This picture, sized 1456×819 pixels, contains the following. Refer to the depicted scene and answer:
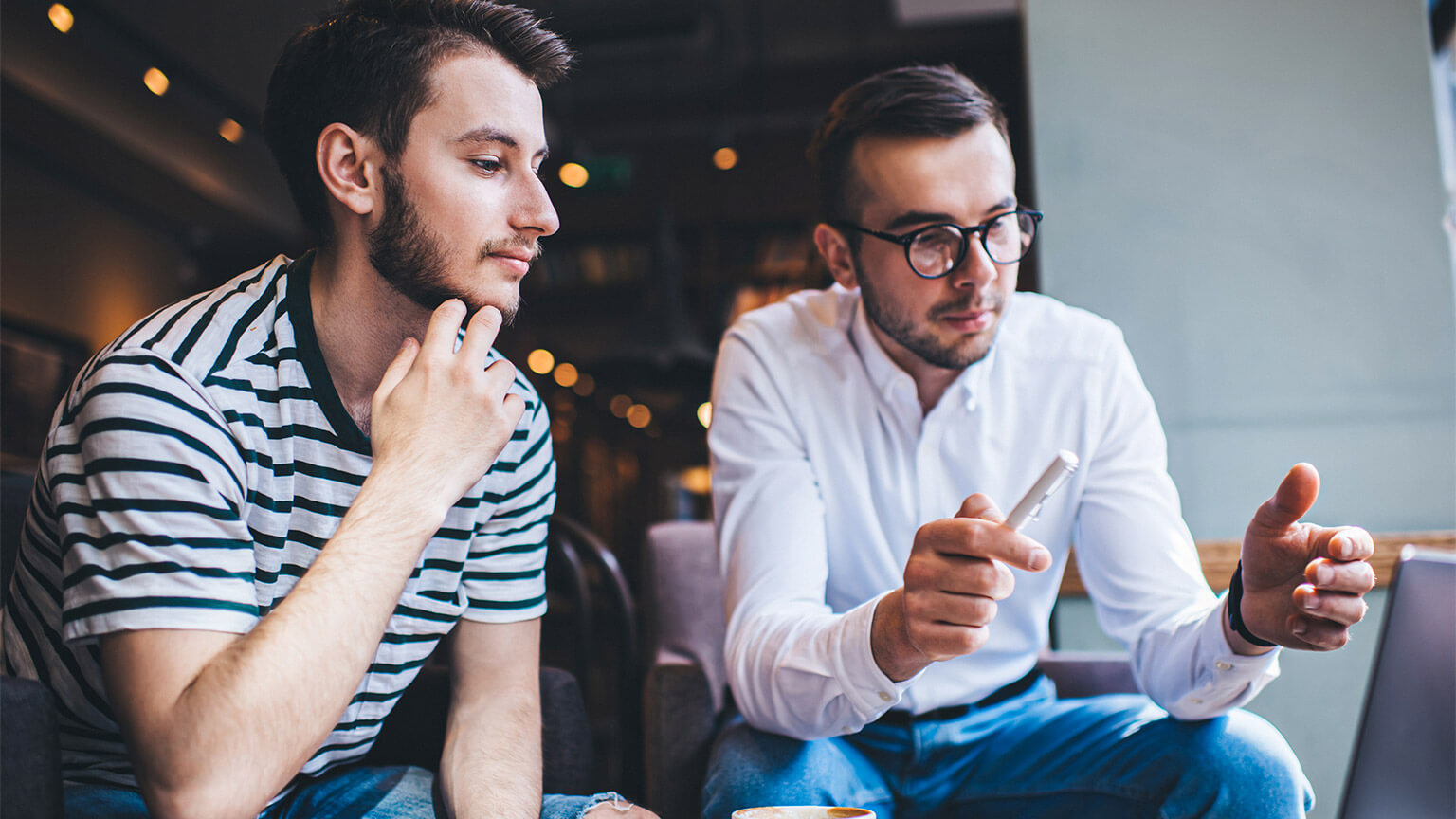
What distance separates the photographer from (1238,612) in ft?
3.58

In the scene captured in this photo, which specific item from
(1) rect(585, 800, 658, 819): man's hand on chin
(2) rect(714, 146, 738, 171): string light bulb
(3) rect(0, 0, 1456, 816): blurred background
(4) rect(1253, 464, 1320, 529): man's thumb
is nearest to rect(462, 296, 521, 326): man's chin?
(3) rect(0, 0, 1456, 816): blurred background

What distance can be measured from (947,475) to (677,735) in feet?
1.93

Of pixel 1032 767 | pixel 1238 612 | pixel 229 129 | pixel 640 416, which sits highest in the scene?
pixel 229 129

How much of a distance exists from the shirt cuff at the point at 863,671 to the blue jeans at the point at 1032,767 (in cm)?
14

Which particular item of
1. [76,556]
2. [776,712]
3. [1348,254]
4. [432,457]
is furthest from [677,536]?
[1348,254]

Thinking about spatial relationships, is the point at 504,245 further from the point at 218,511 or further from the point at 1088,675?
the point at 1088,675

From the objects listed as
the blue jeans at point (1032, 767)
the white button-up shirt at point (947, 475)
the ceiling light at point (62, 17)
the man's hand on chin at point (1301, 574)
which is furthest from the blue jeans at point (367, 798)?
the ceiling light at point (62, 17)

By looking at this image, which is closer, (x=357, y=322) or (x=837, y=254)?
(x=357, y=322)

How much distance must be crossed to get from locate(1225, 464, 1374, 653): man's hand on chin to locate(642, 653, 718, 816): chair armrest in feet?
2.47

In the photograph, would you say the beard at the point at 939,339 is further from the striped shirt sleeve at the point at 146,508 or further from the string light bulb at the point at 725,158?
the string light bulb at the point at 725,158

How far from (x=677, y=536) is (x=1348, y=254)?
1549 millimetres

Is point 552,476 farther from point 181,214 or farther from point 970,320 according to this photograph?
point 181,214

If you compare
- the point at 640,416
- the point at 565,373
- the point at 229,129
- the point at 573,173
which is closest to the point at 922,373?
the point at 229,129

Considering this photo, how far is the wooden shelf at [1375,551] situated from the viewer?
1.78m
